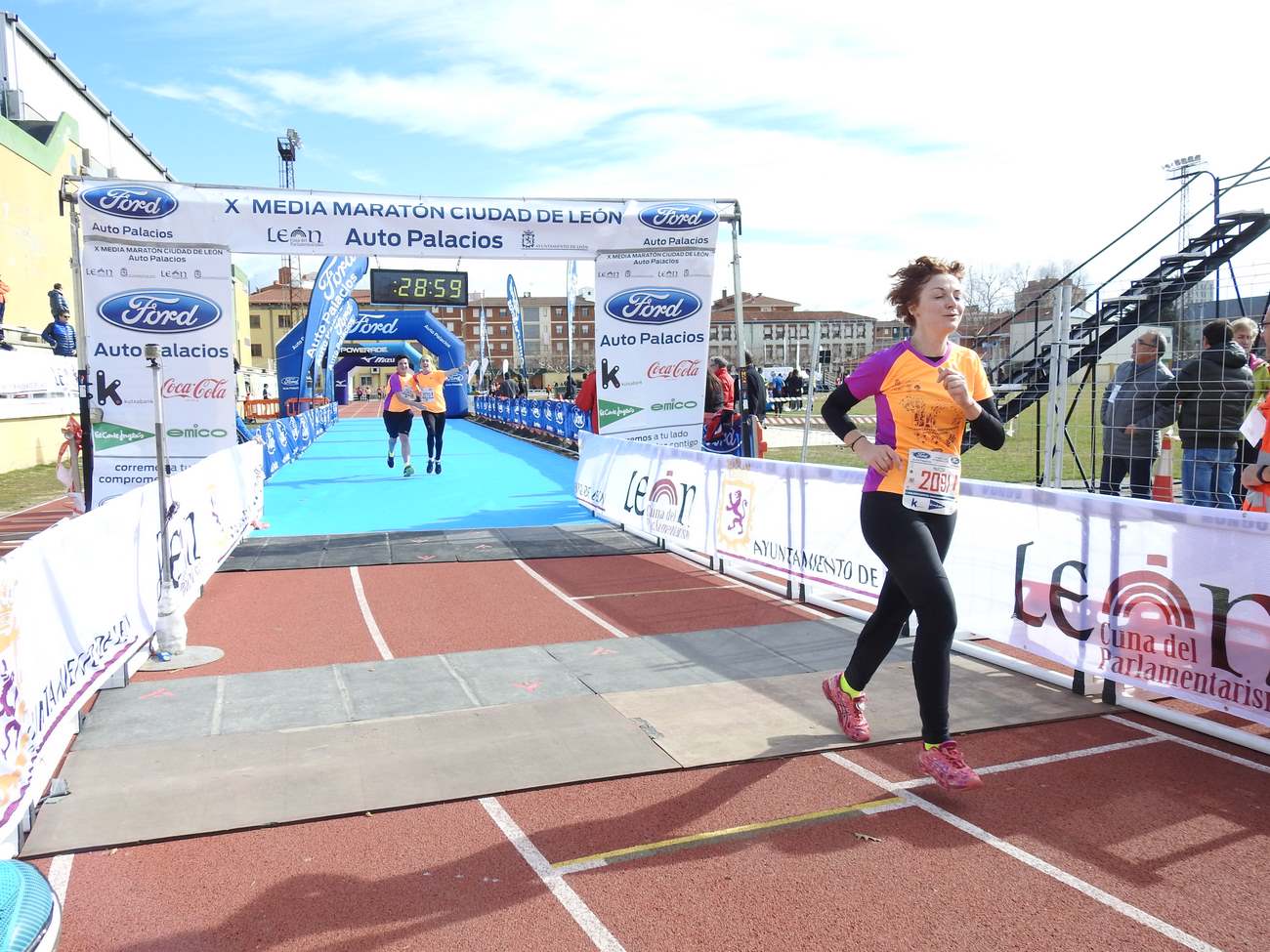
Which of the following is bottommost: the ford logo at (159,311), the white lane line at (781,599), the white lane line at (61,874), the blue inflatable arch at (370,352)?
the white lane line at (61,874)

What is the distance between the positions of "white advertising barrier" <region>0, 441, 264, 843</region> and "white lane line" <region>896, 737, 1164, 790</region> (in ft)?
11.5

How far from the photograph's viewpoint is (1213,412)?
7812mm

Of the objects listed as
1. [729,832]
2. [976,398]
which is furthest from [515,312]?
[729,832]

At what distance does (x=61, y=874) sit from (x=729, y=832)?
2420 mm

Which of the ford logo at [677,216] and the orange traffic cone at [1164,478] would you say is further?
the ford logo at [677,216]

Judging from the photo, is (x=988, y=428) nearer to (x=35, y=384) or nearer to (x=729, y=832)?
(x=729, y=832)

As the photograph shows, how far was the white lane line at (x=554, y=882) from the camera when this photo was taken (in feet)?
9.57

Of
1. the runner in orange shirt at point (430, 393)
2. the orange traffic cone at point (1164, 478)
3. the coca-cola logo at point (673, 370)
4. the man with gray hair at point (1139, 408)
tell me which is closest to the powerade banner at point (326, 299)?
the runner in orange shirt at point (430, 393)

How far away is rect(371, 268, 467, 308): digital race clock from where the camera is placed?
53.0 ft

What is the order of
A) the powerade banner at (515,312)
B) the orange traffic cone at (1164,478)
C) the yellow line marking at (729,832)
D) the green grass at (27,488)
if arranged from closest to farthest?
the yellow line marking at (729,832), the orange traffic cone at (1164,478), the green grass at (27,488), the powerade banner at (515,312)

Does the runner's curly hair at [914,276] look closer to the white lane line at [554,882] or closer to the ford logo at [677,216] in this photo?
the white lane line at [554,882]

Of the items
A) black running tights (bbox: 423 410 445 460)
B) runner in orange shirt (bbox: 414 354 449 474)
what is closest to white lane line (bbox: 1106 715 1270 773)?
runner in orange shirt (bbox: 414 354 449 474)

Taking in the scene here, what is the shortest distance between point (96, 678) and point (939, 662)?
4.03 m

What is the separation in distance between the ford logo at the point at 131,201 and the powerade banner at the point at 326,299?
40.8ft
